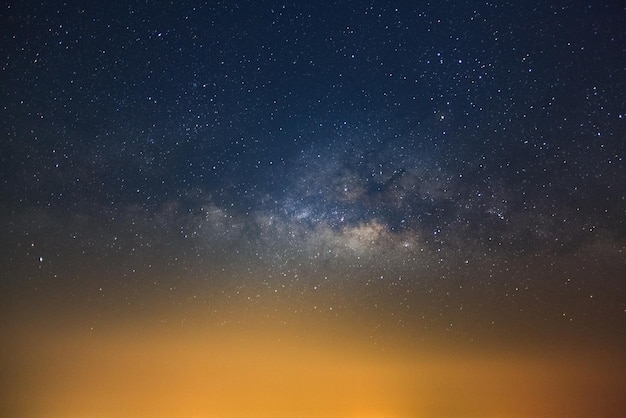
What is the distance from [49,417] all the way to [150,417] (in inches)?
696

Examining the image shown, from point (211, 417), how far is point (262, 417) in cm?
2003

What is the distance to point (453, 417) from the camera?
8562 centimetres

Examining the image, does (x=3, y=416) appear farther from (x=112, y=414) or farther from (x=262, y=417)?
(x=262, y=417)

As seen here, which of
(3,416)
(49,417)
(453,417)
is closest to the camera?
(3,416)

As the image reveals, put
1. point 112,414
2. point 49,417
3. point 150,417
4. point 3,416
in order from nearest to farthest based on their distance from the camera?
point 3,416 → point 49,417 → point 112,414 → point 150,417

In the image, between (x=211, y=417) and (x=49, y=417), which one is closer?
(x=49, y=417)

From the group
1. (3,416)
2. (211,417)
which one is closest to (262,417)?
(211,417)

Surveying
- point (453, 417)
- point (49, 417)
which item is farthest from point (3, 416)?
point (453, 417)

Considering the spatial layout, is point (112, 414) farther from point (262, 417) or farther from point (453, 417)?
point (453, 417)

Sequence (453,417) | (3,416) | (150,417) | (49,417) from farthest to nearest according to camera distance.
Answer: (453,417), (150,417), (49,417), (3,416)

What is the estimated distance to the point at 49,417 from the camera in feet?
207

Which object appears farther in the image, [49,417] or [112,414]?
[112,414]

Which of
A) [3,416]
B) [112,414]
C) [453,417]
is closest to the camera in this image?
[3,416]

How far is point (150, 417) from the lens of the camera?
7750 centimetres
